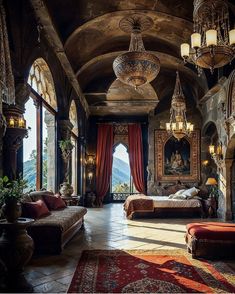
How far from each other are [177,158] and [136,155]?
77.8 inches

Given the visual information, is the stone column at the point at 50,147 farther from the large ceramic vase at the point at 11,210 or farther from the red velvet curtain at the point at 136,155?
the red velvet curtain at the point at 136,155

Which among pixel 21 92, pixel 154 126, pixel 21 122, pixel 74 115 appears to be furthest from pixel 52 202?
pixel 154 126

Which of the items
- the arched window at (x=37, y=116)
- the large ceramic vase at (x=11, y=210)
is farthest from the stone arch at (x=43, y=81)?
the large ceramic vase at (x=11, y=210)

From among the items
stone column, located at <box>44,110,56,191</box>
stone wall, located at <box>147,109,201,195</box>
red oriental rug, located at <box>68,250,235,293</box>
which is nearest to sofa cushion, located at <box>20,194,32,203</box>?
red oriental rug, located at <box>68,250,235,293</box>

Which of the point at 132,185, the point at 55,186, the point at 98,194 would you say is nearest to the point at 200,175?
the point at 132,185

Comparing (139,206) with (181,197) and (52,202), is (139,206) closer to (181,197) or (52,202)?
(181,197)

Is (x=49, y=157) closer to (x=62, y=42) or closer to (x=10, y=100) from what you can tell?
(x=62, y=42)

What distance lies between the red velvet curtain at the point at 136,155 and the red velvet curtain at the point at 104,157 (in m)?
0.94

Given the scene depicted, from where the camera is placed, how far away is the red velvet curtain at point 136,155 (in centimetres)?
1334

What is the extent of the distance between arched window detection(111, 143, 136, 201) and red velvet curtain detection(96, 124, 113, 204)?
0.54 meters

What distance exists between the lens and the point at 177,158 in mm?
12539

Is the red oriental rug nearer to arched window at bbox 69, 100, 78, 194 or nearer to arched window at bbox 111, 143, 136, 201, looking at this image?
arched window at bbox 69, 100, 78, 194

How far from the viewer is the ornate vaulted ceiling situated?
7086mm

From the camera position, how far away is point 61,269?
395 cm
